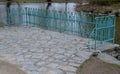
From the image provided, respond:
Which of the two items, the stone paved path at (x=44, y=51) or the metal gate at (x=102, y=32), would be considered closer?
the stone paved path at (x=44, y=51)

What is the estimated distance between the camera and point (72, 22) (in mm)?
10469

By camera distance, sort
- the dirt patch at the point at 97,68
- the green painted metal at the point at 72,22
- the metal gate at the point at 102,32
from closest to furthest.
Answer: the dirt patch at the point at 97,68 < the metal gate at the point at 102,32 < the green painted metal at the point at 72,22

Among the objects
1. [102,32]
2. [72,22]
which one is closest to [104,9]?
[72,22]

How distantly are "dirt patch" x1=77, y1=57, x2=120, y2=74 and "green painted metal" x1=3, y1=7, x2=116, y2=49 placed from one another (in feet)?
4.82

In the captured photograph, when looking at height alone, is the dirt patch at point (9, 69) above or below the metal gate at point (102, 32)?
below

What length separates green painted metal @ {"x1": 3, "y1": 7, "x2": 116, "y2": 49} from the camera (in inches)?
349

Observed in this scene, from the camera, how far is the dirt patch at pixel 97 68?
630 cm

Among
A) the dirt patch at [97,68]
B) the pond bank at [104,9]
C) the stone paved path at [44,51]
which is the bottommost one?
the dirt patch at [97,68]

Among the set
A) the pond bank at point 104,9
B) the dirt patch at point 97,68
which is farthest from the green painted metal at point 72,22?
the pond bank at point 104,9

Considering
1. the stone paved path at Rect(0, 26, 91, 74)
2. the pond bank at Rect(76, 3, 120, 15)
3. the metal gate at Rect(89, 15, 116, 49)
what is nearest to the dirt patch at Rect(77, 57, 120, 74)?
the stone paved path at Rect(0, 26, 91, 74)

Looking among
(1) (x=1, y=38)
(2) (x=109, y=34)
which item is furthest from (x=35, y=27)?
(2) (x=109, y=34)

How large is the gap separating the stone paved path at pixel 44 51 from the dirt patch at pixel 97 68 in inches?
7.0

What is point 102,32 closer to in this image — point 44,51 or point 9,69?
point 44,51

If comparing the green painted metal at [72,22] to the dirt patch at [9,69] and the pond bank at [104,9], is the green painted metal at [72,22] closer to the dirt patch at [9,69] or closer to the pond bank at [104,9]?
the dirt patch at [9,69]
